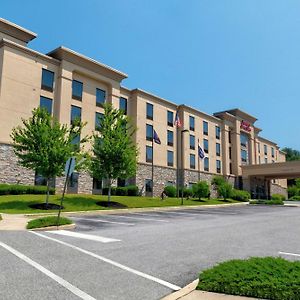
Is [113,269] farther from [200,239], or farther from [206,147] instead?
[206,147]

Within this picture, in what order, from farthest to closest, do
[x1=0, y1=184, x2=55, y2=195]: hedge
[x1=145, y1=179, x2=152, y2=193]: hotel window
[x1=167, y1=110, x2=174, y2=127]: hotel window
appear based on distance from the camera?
1. [x1=167, y1=110, x2=174, y2=127]: hotel window
2. [x1=145, y1=179, x2=152, y2=193]: hotel window
3. [x1=0, y1=184, x2=55, y2=195]: hedge

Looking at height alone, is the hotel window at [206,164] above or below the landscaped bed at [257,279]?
above

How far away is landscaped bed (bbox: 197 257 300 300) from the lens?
16.2 ft

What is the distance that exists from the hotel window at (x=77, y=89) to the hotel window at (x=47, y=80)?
9.04ft

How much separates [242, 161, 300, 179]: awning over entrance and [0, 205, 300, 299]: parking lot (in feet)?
175

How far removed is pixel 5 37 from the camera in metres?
35.1

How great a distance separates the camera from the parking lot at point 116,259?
5712 mm

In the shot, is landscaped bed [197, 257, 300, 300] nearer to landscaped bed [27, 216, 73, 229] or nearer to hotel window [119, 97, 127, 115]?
landscaped bed [27, 216, 73, 229]

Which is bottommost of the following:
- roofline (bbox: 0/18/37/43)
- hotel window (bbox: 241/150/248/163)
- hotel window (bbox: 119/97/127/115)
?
hotel window (bbox: 241/150/248/163)

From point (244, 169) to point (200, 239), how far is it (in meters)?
58.2

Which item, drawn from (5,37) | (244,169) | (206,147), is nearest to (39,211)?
(5,37)

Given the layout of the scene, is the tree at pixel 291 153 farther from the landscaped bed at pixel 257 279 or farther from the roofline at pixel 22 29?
the landscaped bed at pixel 257 279

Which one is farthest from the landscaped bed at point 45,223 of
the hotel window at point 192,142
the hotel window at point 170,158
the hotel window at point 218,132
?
the hotel window at point 218,132

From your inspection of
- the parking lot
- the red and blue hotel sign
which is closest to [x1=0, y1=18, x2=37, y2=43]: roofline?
the parking lot
